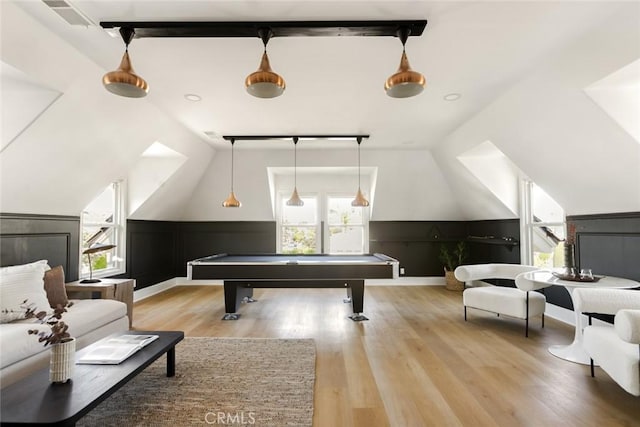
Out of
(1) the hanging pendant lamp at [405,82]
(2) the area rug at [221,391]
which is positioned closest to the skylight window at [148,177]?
(2) the area rug at [221,391]

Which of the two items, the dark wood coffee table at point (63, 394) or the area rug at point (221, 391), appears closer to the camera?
the dark wood coffee table at point (63, 394)

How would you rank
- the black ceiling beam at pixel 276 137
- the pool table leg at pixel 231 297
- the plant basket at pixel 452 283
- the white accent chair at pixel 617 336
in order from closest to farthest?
the white accent chair at pixel 617 336
the pool table leg at pixel 231 297
the black ceiling beam at pixel 276 137
the plant basket at pixel 452 283

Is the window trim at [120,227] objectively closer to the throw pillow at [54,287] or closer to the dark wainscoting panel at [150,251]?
the dark wainscoting panel at [150,251]

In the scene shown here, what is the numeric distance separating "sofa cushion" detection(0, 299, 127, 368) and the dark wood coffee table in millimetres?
487

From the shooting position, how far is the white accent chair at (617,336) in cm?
199

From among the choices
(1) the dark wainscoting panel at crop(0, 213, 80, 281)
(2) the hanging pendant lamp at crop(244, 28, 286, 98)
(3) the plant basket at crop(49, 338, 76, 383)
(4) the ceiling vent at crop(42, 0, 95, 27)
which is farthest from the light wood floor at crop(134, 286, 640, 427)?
(4) the ceiling vent at crop(42, 0, 95, 27)

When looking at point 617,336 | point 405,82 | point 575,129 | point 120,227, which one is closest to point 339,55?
point 405,82

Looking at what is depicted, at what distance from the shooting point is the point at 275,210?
6.97 m

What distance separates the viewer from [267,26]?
227 centimetres

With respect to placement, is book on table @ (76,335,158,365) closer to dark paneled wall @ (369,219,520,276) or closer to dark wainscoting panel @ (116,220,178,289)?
dark wainscoting panel @ (116,220,178,289)

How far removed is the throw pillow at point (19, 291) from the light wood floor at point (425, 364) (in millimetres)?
1436

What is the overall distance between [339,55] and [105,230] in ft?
14.9

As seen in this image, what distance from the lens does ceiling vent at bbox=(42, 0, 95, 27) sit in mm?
2017

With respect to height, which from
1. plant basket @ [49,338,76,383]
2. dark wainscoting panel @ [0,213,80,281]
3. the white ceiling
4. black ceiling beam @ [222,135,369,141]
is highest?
the white ceiling
